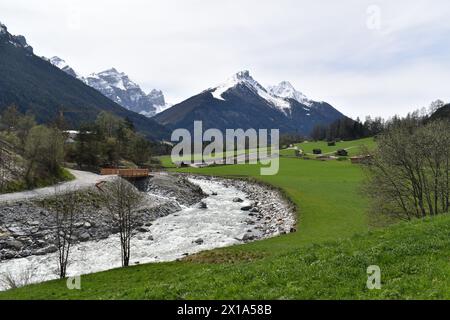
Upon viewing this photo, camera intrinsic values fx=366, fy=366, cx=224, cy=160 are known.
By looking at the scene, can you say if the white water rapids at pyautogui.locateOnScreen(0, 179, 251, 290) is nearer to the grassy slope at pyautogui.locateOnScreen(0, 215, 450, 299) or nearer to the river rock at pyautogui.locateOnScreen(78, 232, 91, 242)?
the river rock at pyautogui.locateOnScreen(78, 232, 91, 242)

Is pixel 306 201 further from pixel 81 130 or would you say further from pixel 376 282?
pixel 81 130

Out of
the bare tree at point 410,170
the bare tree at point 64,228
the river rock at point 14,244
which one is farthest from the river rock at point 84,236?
the bare tree at point 410,170

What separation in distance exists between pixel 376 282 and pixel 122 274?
2010 centimetres

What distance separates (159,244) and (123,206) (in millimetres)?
8180

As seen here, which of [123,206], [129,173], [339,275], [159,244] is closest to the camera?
[339,275]

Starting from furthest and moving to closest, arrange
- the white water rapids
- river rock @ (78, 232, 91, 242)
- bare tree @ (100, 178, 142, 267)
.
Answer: river rock @ (78, 232, 91, 242) < the white water rapids < bare tree @ (100, 178, 142, 267)

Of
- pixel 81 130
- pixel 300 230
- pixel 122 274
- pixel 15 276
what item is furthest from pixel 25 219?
pixel 81 130

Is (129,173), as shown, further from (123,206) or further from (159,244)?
(123,206)

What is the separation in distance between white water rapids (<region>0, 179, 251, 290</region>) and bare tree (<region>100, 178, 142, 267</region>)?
2009 mm

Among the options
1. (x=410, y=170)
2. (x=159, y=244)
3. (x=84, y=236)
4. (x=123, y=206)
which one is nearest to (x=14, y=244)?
(x=84, y=236)

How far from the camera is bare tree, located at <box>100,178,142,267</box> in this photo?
114 feet

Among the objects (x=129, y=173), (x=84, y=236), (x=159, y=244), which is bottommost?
(x=159, y=244)

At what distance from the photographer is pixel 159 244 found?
1748 inches

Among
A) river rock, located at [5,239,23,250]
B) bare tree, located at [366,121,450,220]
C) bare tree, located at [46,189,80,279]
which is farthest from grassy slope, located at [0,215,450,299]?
river rock, located at [5,239,23,250]
